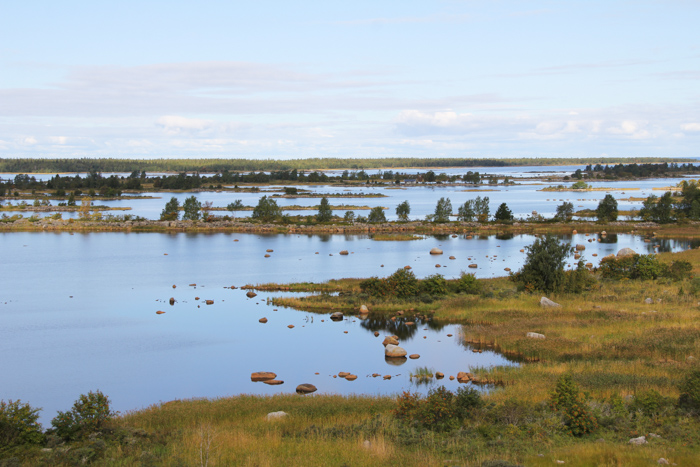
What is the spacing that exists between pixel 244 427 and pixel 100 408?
330cm

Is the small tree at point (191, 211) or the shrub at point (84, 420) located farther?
the small tree at point (191, 211)

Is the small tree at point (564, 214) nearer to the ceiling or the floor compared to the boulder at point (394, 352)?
nearer to the ceiling

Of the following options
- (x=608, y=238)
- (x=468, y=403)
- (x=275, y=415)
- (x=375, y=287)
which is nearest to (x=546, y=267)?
(x=375, y=287)

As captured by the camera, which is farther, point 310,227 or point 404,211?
point 404,211

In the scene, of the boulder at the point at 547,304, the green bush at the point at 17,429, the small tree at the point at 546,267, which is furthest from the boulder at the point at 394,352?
the green bush at the point at 17,429

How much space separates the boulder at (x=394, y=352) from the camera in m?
24.7

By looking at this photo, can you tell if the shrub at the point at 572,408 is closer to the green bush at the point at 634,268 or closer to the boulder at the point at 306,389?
the boulder at the point at 306,389

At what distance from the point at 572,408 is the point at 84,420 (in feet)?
35.5

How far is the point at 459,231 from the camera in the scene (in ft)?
276

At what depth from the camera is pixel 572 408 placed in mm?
12977

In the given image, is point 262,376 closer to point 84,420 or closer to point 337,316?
Result: point 337,316

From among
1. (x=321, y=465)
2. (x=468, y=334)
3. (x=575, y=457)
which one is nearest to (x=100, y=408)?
(x=321, y=465)

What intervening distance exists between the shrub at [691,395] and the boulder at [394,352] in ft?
40.9

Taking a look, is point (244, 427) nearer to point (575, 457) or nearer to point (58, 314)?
point (575, 457)
